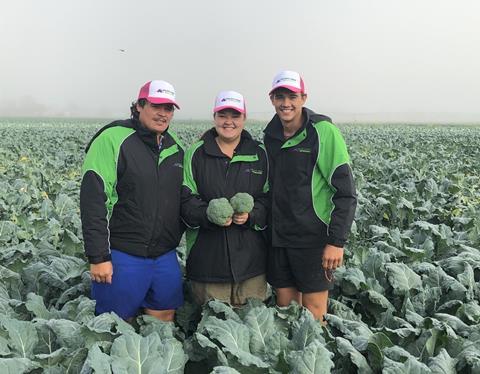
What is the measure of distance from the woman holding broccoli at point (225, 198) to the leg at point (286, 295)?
28 centimetres

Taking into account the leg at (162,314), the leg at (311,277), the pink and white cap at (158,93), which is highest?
the pink and white cap at (158,93)

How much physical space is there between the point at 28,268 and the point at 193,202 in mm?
2060

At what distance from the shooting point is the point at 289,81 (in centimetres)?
372

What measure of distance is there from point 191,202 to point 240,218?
408 mm

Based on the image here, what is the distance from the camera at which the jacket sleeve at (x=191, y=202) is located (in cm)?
384

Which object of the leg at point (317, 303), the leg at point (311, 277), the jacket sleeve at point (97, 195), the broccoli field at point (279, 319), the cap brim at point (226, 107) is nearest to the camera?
the broccoli field at point (279, 319)

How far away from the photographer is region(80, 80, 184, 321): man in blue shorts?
3.61 m

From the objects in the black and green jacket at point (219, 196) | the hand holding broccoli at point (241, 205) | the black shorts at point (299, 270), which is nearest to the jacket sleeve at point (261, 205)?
Result: the black and green jacket at point (219, 196)

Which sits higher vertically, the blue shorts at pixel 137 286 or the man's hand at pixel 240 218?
the man's hand at pixel 240 218

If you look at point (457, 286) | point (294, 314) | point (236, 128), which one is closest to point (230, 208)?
point (236, 128)

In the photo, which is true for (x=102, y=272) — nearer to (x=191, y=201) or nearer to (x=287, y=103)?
(x=191, y=201)

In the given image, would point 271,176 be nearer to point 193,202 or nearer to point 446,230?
point 193,202

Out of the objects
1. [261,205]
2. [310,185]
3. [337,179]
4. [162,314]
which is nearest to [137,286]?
[162,314]

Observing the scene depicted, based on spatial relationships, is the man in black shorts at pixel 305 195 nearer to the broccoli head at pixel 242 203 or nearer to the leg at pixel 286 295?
the leg at pixel 286 295
